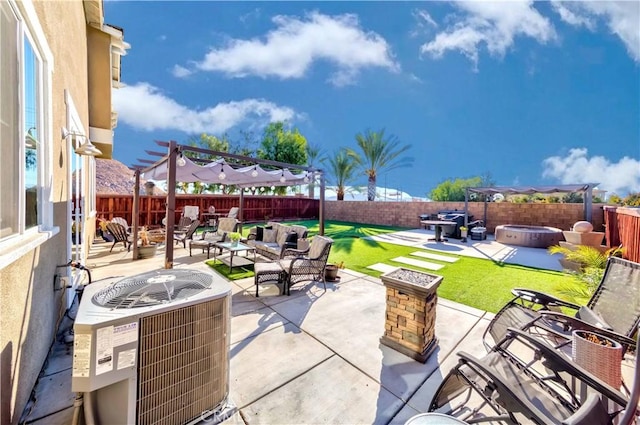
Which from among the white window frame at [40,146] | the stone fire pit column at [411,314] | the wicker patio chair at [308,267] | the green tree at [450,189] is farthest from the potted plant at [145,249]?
the green tree at [450,189]

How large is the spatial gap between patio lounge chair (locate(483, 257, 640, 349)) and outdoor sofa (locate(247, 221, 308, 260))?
3.90 meters

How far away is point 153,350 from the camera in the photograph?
4.68 ft

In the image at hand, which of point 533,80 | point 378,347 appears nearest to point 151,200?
point 378,347

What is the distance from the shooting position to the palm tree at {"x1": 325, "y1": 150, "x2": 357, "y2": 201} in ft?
65.0

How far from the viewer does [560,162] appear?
239 feet

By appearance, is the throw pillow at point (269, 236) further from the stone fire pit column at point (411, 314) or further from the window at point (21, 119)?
the window at point (21, 119)

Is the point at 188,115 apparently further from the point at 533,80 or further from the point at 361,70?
the point at 533,80

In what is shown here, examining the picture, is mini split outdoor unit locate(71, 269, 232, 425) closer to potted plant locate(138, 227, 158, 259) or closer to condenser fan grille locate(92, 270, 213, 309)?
condenser fan grille locate(92, 270, 213, 309)

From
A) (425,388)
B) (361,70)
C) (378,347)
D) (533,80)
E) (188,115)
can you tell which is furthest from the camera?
(533,80)

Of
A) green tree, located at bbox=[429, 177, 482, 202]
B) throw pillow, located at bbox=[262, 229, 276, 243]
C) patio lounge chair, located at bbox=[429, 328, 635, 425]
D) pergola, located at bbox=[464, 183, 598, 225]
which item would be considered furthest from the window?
green tree, located at bbox=[429, 177, 482, 202]

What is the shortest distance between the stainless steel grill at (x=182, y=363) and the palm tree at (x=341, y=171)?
60.4 feet

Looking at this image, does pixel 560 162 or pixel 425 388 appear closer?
pixel 425 388

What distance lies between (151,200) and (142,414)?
1312 centimetres

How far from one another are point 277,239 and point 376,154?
42.4ft
